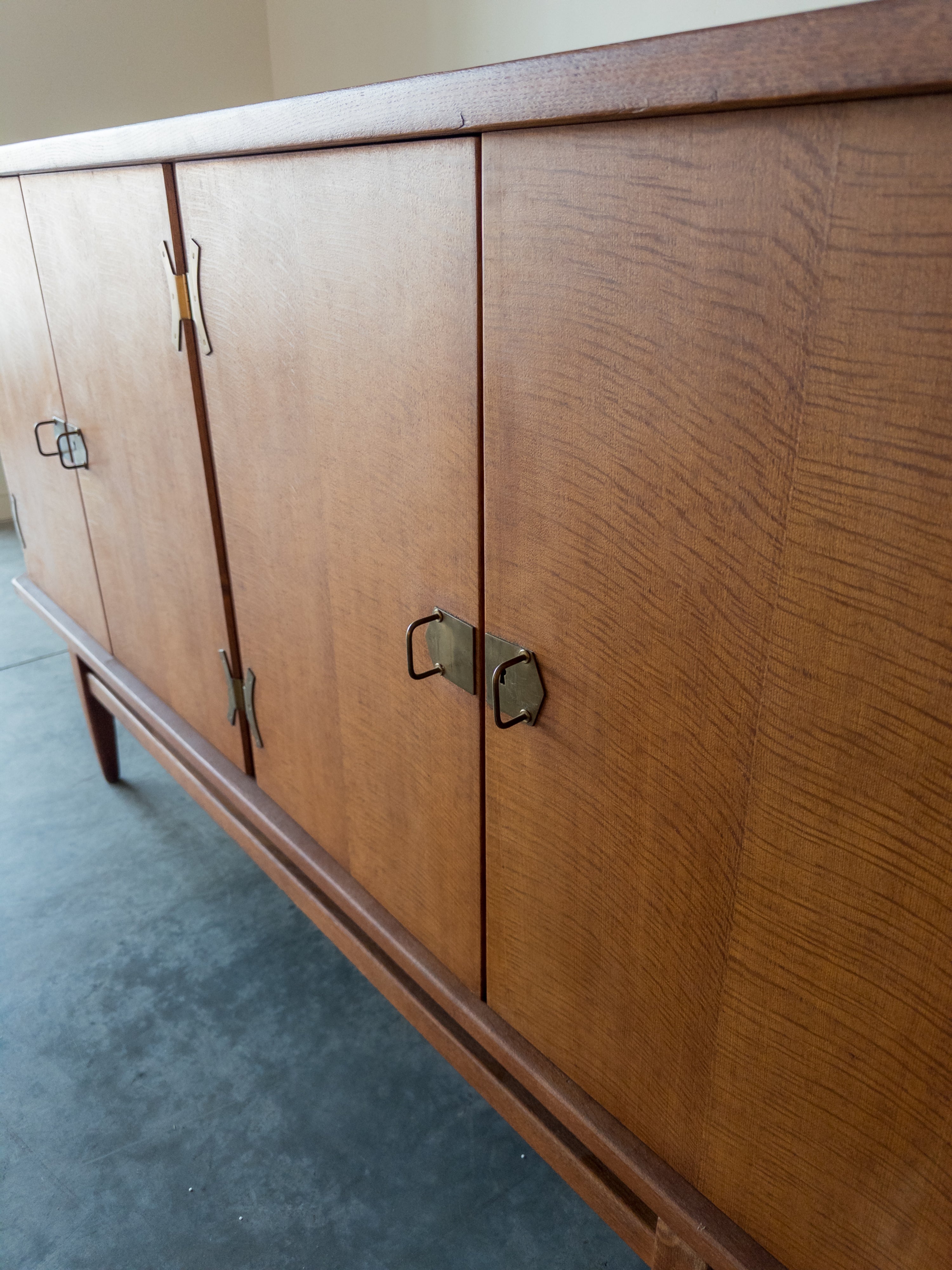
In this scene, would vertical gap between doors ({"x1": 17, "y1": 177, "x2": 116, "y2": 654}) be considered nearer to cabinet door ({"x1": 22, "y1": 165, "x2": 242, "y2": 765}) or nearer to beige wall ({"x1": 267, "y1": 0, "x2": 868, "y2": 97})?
cabinet door ({"x1": 22, "y1": 165, "x2": 242, "y2": 765})

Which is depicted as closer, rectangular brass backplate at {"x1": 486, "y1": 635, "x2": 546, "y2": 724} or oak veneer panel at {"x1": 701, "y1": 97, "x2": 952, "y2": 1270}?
oak veneer panel at {"x1": 701, "y1": 97, "x2": 952, "y2": 1270}

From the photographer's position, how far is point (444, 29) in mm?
2613

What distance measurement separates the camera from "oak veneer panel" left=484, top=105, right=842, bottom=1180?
51cm

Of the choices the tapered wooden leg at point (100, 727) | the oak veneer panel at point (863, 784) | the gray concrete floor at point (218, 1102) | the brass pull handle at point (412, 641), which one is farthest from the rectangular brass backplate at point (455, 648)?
the tapered wooden leg at point (100, 727)

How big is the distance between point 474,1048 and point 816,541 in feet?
2.27

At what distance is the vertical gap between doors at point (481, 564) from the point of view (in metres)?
0.65

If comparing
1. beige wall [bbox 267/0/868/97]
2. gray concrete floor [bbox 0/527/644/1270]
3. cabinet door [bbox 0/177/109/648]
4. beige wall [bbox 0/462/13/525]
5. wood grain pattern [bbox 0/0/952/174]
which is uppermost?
beige wall [bbox 267/0/868/97]

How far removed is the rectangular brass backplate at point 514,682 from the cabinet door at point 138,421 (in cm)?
54

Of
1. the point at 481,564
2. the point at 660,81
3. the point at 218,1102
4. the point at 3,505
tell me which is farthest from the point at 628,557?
the point at 3,505

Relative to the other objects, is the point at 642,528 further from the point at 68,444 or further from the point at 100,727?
the point at 100,727

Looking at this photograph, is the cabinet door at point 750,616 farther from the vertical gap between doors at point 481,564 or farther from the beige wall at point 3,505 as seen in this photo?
the beige wall at point 3,505

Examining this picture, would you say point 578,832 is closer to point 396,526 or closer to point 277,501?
point 396,526

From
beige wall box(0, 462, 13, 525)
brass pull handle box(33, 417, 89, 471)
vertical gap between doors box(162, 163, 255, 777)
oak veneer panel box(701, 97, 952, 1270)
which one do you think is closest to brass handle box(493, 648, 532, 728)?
oak veneer panel box(701, 97, 952, 1270)

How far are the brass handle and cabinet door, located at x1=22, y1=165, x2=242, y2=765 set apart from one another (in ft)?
1.85
